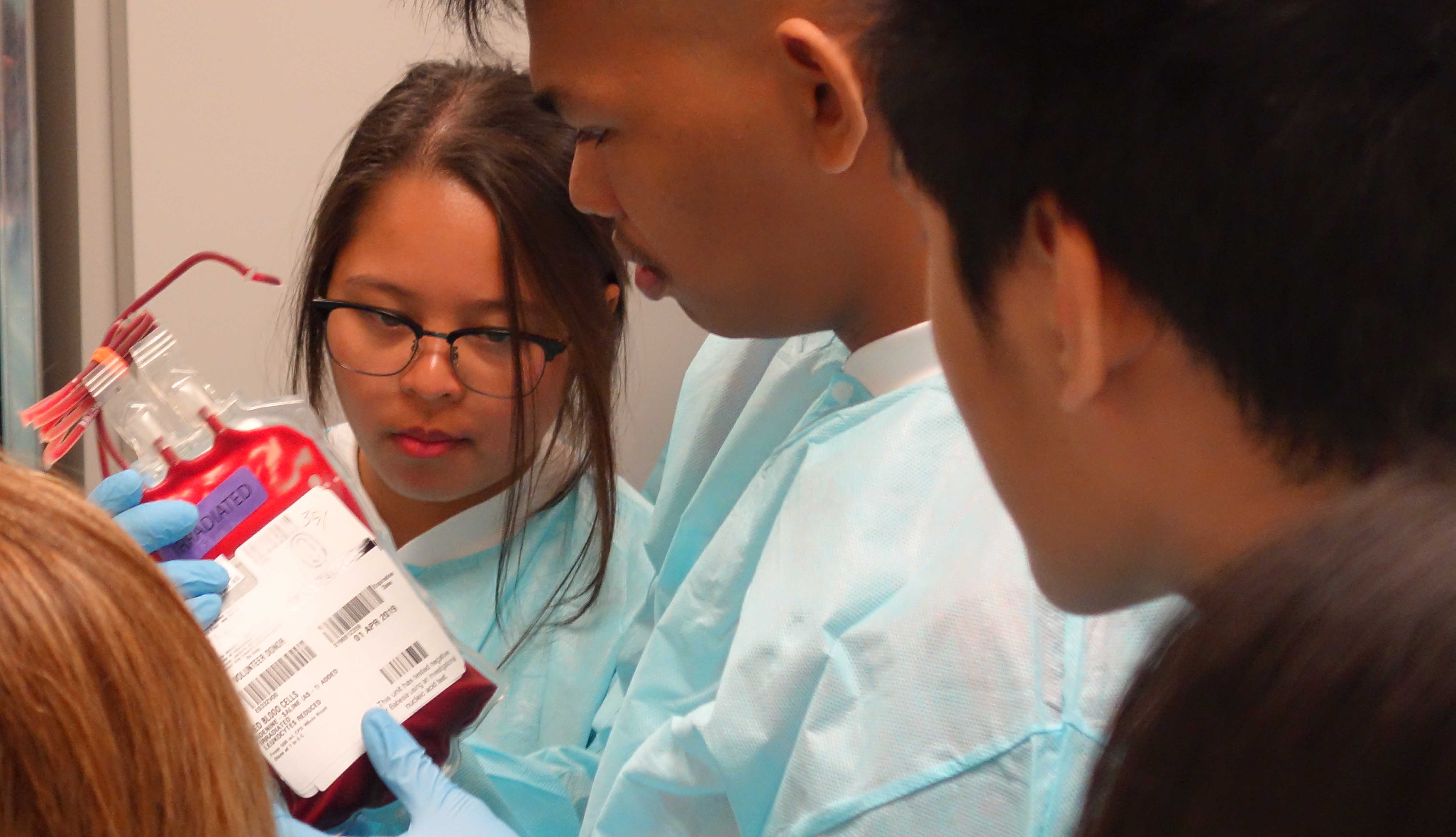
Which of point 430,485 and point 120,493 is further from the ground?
point 120,493

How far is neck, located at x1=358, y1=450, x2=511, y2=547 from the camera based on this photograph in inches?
46.4

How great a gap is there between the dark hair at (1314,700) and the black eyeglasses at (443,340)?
0.82 m

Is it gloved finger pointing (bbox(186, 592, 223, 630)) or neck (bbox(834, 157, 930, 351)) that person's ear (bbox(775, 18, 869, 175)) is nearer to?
neck (bbox(834, 157, 930, 351))

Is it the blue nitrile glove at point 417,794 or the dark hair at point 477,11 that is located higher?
the dark hair at point 477,11

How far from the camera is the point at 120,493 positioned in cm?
77

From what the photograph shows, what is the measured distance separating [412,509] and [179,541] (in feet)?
1.48

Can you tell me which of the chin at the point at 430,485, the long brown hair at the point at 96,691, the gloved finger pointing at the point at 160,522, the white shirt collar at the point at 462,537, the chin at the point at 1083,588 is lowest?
the white shirt collar at the point at 462,537

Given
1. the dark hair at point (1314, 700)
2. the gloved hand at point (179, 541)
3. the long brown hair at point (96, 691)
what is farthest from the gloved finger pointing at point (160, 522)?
the dark hair at point (1314, 700)

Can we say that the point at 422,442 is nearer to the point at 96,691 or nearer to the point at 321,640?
the point at 321,640

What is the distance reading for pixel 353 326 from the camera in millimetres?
1050

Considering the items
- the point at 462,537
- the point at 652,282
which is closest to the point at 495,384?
the point at 462,537

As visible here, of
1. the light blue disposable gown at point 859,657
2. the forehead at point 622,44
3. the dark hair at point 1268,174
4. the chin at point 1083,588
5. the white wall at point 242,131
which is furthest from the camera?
the white wall at point 242,131

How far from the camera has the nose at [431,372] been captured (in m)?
1.02

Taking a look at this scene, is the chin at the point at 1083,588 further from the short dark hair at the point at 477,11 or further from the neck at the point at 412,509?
the neck at the point at 412,509
